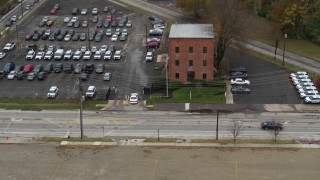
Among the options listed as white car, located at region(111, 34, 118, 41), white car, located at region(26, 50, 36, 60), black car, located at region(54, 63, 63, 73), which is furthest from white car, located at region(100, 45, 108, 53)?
white car, located at region(26, 50, 36, 60)

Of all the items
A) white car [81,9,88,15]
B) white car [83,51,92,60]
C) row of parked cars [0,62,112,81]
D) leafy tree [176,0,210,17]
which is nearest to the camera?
row of parked cars [0,62,112,81]

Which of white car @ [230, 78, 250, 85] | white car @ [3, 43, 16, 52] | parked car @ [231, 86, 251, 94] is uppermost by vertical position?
parked car @ [231, 86, 251, 94]

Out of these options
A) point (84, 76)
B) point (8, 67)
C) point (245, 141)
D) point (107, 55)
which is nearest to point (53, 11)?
point (107, 55)

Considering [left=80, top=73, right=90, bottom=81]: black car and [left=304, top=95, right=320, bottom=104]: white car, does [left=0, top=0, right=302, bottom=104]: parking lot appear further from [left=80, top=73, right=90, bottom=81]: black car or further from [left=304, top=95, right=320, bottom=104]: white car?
[left=304, top=95, right=320, bottom=104]: white car

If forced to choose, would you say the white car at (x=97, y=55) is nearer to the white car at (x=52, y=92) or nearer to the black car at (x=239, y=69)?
the white car at (x=52, y=92)

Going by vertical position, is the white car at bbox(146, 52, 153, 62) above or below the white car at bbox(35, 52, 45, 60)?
above

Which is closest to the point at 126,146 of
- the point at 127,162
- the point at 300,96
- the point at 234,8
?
the point at 127,162

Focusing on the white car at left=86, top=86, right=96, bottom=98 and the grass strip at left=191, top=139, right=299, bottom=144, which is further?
the white car at left=86, top=86, right=96, bottom=98
